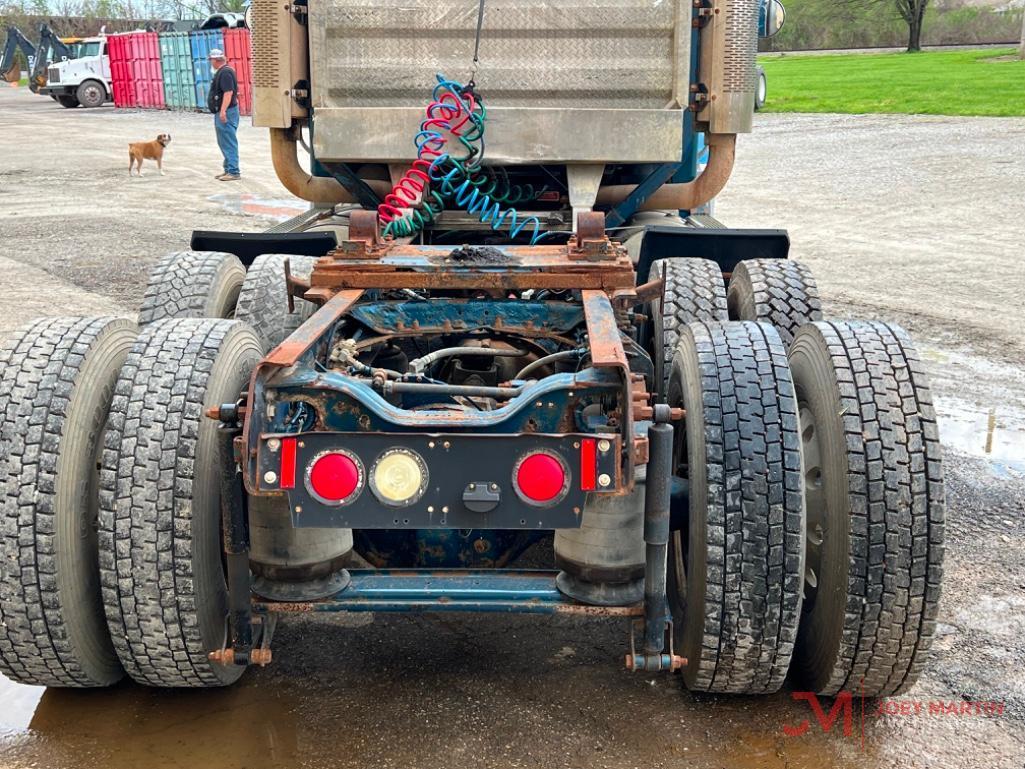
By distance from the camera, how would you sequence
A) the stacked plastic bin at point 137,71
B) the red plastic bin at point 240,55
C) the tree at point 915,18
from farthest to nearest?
the tree at point 915,18 → the stacked plastic bin at point 137,71 → the red plastic bin at point 240,55

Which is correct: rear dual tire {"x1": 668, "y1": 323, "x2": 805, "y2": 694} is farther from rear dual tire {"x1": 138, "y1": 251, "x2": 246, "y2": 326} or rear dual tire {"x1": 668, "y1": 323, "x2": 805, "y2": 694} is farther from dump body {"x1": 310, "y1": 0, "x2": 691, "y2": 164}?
rear dual tire {"x1": 138, "y1": 251, "x2": 246, "y2": 326}

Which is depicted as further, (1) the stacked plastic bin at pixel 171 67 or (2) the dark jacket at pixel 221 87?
(1) the stacked plastic bin at pixel 171 67

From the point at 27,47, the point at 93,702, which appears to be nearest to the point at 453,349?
the point at 93,702

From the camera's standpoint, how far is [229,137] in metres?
17.6

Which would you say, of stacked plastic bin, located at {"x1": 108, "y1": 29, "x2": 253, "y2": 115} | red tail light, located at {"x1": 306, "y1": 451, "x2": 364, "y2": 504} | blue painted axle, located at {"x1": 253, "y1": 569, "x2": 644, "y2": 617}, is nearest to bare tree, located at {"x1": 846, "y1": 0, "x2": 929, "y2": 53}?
stacked plastic bin, located at {"x1": 108, "y1": 29, "x2": 253, "y2": 115}

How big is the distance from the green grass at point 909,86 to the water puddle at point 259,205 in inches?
661

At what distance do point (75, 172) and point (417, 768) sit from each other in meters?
18.4

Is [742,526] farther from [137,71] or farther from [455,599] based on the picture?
[137,71]

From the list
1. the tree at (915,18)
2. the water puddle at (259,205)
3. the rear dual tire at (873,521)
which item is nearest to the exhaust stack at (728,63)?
the rear dual tire at (873,521)

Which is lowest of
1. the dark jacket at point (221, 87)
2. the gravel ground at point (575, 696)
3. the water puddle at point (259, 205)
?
the gravel ground at point (575, 696)

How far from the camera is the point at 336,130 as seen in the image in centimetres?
561

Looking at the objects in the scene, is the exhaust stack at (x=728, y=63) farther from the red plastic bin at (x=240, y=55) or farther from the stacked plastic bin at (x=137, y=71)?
the stacked plastic bin at (x=137, y=71)

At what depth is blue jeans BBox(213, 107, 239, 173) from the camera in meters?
17.4

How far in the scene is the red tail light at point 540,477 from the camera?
2.94 meters
